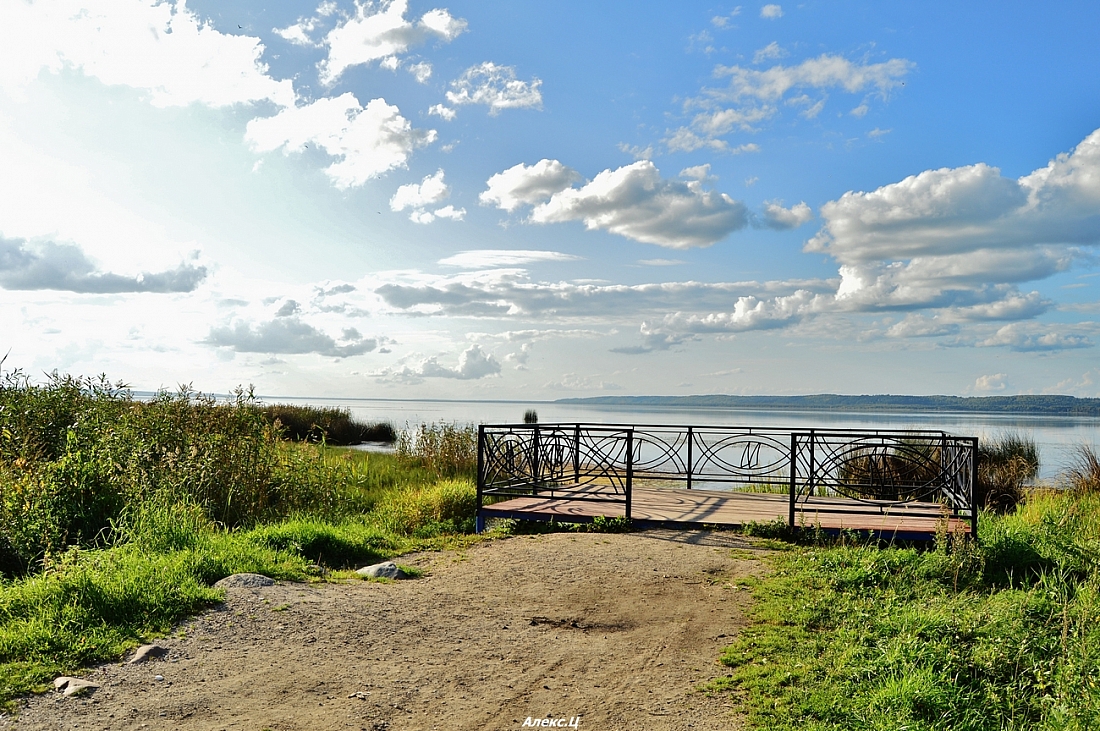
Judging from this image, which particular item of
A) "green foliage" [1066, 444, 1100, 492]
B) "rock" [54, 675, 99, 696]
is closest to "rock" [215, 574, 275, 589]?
"rock" [54, 675, 99, 696]

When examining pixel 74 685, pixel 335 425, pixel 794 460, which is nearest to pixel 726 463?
pixel 794 460

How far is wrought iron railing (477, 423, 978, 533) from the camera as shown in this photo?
385 inches

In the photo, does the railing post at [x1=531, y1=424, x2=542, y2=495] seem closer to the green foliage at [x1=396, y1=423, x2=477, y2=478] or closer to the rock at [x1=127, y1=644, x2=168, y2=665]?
the green foliage at [x1=396, y1=423, x2=477, y2=478]

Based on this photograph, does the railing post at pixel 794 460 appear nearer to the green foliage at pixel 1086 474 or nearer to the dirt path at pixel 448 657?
the dirt path at pixel 448 657

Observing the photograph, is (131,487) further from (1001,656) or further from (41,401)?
(1001,656)

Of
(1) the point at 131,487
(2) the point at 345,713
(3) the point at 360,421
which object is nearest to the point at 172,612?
(2) the point at 345,713

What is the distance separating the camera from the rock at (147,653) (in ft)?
16.9

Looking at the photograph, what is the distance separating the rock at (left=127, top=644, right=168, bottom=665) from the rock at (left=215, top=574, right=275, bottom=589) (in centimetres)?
126

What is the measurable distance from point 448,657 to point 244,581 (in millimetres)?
2412

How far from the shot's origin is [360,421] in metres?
31.0

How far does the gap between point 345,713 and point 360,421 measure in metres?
27.4

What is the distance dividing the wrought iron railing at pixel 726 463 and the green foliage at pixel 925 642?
1.76m

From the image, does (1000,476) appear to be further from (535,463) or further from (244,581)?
(244,581)

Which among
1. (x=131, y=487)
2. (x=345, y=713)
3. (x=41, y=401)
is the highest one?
(x=41, y=401)
